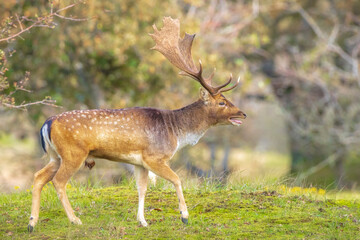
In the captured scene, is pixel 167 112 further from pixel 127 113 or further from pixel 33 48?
pixel 33 48

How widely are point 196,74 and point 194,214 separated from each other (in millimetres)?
1867

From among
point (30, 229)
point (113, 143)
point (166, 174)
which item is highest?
point (113, 143)

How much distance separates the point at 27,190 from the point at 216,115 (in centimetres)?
350

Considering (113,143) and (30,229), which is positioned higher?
(113,143)

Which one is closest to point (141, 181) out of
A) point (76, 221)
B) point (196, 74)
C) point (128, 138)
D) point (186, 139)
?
point (128, 138)

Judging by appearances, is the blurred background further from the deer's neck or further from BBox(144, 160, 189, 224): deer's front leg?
BBox(144, 160, 189, 224): deer's front leg

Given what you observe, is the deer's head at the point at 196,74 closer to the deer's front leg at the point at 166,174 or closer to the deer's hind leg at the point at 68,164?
the deer's front leg at the point at 166,174

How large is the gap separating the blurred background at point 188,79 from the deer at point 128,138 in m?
1.19

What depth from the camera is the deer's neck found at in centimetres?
786

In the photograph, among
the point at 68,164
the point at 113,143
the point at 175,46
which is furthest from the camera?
the point at 175,46

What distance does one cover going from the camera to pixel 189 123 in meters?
7.93

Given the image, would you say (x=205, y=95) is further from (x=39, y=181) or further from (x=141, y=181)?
(x=39, y=181)

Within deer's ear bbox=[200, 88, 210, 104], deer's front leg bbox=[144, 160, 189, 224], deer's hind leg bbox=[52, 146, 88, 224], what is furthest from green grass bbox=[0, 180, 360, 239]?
deer's ear bbox=[200, 88, 210, 104]

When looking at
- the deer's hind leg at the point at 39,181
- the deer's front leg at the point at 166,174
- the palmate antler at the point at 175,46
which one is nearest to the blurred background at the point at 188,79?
the deer's hind leg at the point at 39,181
